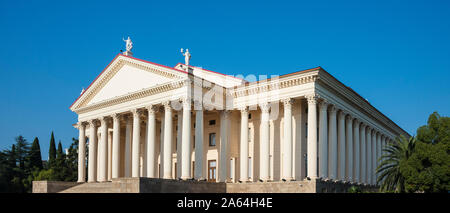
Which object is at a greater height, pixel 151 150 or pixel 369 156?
pixel 151 150

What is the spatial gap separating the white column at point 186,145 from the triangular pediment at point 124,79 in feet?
7.72

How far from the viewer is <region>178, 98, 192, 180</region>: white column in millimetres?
34250

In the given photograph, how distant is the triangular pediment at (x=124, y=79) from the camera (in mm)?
37028

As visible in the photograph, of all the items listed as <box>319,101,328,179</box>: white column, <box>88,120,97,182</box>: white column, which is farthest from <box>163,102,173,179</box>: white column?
<box>319,101,328,179</box>: white column

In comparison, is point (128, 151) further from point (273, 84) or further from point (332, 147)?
point (332, 147)

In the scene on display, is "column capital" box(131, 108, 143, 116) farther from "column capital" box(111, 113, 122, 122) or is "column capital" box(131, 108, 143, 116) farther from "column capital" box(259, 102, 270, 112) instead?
"column capital" box(259, 102, 270, 112)

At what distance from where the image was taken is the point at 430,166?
3077 cm

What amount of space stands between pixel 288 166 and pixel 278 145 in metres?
3.97

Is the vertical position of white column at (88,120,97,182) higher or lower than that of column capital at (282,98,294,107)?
lower

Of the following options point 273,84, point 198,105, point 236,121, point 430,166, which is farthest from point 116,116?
point 430,166

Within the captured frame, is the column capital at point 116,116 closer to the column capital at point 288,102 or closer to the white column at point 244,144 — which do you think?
the white column at point 244,144

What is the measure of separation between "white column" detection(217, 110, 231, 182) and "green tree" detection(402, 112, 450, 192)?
13.5 metres

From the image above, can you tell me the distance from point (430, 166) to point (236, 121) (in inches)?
618
